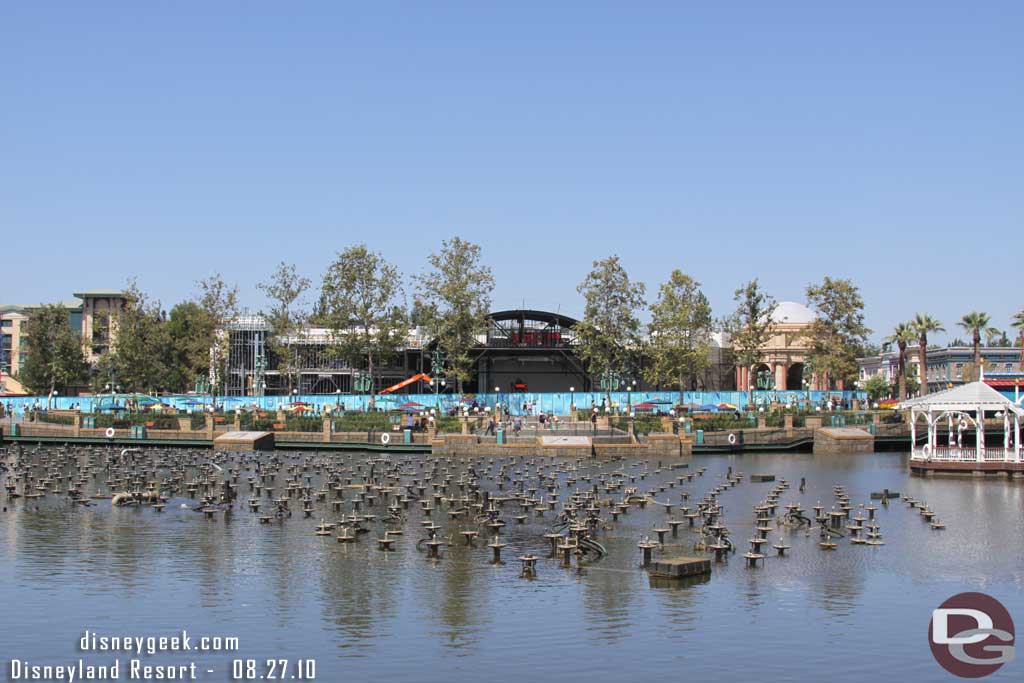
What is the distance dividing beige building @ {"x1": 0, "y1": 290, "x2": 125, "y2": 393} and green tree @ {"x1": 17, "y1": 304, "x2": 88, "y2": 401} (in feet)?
8.35

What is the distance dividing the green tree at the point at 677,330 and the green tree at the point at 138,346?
56.8 metres

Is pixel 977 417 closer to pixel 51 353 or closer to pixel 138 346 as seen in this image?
pixel 138 346

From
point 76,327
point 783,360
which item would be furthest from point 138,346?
point 783,360

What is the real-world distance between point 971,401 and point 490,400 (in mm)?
60694

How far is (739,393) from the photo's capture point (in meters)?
117

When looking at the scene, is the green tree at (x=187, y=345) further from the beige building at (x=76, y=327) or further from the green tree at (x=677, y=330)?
the green tree at (x=677, y=330)

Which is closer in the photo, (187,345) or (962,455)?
(962,455)

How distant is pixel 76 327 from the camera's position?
178000mm

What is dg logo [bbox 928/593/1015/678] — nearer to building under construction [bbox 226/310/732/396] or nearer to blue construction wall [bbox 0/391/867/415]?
blue construction wall [bbox 0/391/867/415]

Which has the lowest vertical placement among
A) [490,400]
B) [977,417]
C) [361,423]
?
[361,423]

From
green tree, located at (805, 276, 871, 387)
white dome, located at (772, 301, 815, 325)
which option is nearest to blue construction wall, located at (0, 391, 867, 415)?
green tree, located at (805, 276, 871, 387)

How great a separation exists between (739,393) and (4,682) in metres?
98.7

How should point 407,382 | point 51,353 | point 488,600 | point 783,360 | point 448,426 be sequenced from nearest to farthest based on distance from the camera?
point 488,600 < point 448,426 < point 407,382 < point 51,353 < point 783,360

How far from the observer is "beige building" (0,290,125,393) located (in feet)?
514
